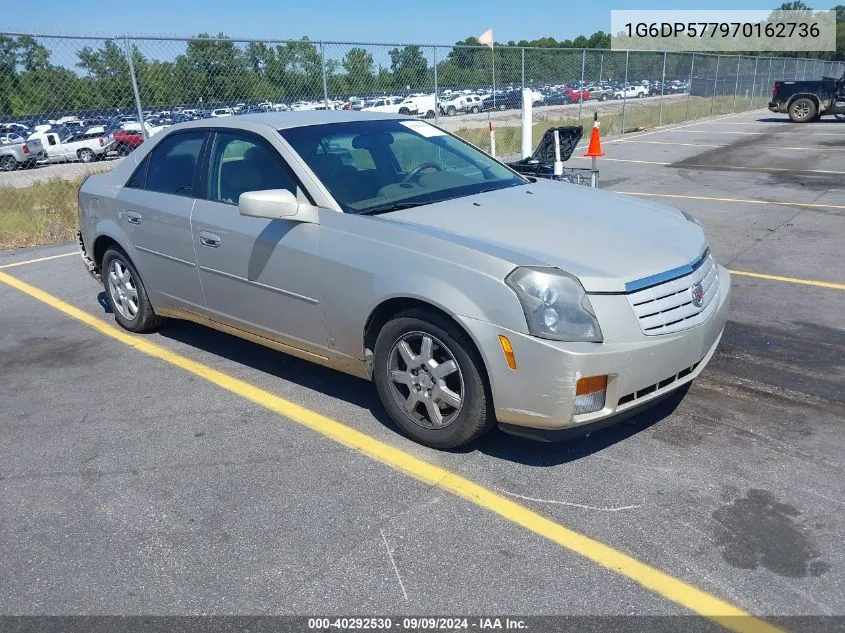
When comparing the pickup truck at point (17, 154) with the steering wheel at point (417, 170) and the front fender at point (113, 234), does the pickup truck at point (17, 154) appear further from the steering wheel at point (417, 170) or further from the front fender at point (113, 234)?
the steering wheel at point (417, 170)

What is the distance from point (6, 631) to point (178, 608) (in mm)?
576

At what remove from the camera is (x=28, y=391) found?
15.4 feet

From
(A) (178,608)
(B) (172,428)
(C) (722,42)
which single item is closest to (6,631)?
(A) (178,608)

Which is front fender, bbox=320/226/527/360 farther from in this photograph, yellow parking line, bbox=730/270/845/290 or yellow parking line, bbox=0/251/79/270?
yellow parking line, bbox=0/251/79/270

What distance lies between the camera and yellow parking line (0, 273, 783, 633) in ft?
8.28

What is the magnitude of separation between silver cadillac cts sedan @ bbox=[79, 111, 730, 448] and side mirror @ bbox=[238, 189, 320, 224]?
1 cm

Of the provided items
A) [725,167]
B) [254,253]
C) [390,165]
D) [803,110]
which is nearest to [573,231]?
[390,165]

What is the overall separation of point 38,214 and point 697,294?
10023 millimetres

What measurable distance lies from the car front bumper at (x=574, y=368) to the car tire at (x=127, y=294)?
9.98ft

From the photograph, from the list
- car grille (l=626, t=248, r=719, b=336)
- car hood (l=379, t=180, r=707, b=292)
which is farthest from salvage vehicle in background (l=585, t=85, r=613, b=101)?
car grille (l=626, t=248, r=719, b=336)

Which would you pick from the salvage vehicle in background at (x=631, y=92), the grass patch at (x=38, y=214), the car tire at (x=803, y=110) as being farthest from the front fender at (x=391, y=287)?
the car tire at (x=803, y=110)

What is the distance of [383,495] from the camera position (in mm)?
3285

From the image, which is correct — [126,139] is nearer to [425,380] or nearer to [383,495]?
[425,380]

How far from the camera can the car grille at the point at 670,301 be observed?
10.7 feet
